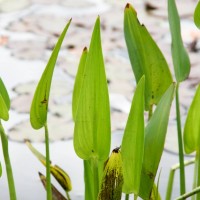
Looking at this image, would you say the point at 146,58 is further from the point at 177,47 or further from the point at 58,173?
the point at 58,173

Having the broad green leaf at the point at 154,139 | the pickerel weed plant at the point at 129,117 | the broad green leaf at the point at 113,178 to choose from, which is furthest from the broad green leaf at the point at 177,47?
the broad green leaf at the point at 113,178

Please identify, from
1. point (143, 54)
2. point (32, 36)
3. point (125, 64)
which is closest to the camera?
point (143, 54)

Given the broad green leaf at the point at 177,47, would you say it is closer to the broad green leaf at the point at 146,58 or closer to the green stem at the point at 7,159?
the broad green leaf at the point at 146,58

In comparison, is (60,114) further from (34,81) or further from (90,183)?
(90,183)

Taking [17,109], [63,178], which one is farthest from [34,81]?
[63,178]

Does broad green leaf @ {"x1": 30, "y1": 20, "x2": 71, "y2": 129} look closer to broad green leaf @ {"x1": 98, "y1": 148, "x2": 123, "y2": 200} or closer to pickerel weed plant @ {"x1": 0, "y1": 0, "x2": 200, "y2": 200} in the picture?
pickerel weed plant @ {"x1": 0, "y1": 0, "x2": 200, "y2": 200}

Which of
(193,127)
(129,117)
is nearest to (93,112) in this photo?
(129,117)
